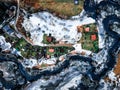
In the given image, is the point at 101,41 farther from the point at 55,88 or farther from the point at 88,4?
the point at 55,88

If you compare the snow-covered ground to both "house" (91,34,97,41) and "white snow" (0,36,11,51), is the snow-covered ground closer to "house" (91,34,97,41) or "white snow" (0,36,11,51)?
"house" (91,34,97,41)

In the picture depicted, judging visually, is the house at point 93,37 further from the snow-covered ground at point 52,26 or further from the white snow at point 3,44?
the white snow at point 3,44

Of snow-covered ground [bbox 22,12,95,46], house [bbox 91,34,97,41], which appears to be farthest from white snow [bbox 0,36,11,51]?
house [bbox 91,34,97,41]

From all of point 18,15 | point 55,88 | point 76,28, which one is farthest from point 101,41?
point 18,15

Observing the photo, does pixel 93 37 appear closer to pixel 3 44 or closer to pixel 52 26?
pixel 52 26

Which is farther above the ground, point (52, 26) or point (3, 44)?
point (52, 26)

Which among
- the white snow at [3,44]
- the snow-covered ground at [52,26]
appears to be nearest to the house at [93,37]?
the snow-covered ground at [52,26]

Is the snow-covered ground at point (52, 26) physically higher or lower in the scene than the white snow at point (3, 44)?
higher

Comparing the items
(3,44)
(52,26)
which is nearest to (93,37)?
(52,26)
